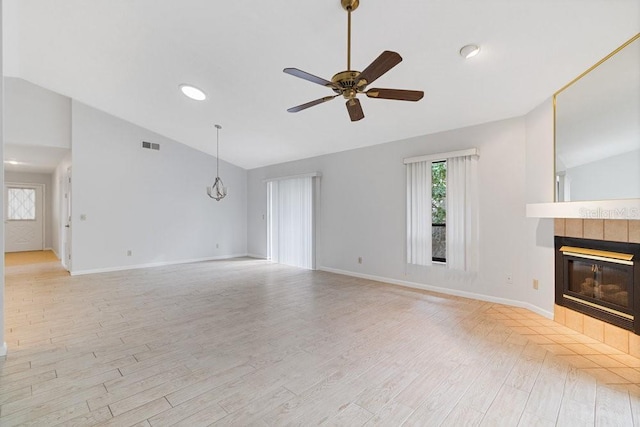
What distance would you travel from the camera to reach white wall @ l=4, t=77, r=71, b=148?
5297mm

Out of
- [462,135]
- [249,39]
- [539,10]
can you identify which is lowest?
[462,135]

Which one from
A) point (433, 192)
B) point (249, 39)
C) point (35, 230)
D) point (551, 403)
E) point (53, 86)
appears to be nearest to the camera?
point (551, 403)

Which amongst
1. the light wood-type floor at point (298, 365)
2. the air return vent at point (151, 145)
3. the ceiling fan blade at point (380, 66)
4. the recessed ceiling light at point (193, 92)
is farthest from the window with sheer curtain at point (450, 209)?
the air return vent at point (151, 145)

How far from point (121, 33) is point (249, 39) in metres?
1.65

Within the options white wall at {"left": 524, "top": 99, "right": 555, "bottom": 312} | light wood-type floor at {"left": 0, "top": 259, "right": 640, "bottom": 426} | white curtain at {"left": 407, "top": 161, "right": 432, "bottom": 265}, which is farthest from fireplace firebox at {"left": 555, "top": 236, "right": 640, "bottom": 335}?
white curtain at {"left": 407, "top": 161, "right": 432, "bottom": 265}

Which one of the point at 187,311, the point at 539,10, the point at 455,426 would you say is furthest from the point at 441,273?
the point at 187,311

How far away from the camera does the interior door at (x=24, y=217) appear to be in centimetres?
886

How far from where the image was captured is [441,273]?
4.63 m

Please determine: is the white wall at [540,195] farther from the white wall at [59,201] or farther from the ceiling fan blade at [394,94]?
the white wall at [59,201]

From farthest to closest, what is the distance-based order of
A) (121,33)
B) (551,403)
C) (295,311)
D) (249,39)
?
1. (295,311)
2. (121,33)
3. (249,39)
4. (551,403)

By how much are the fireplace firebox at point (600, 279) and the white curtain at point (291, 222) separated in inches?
174

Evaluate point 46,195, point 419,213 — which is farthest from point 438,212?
point 46,195

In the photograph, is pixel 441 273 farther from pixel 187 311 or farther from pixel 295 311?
pixel 187 311

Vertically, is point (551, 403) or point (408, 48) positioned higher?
point (408, 48)
